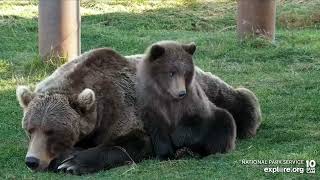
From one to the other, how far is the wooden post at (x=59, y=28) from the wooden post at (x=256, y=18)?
3649 millimetres

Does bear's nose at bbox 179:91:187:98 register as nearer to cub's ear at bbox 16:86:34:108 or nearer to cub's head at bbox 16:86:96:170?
cub's head at bbox 16:86:96:170

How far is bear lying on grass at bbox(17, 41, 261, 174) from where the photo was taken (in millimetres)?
5949

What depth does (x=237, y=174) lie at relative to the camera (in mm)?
5789

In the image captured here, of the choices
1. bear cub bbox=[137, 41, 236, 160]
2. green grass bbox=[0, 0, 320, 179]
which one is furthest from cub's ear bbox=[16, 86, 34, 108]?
bear cub bbox=[137, 41, 236, 160]

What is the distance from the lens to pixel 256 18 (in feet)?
42.5

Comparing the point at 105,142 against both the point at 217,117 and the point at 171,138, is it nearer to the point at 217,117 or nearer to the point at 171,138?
the point at 171,138

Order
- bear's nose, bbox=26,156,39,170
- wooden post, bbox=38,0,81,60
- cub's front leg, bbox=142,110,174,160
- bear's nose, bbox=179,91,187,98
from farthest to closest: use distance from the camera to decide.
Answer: wooden post, bbox=38,0,81,60
cub's front leg, bbox=142,110,174,160
bear's nose, bbox=179,91,187,98
bear's nose, bbox=26,156,39,170

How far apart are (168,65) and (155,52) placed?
0.55 ft

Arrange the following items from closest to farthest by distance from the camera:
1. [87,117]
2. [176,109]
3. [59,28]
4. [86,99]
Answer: [86,99], [87,117], [176,109], [59,28]

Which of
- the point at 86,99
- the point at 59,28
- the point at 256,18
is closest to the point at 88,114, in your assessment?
the point at 86,99

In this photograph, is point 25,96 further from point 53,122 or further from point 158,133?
point 158,133

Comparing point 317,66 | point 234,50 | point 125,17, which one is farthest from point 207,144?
point 125,17

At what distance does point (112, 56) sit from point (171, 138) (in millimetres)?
979

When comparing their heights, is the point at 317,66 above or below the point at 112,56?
below
